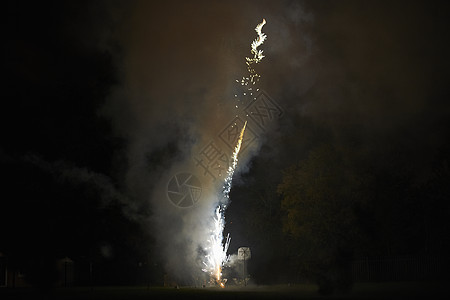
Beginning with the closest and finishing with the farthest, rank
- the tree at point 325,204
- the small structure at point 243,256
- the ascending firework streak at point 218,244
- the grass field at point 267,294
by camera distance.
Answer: the grass field at point 267,294, the ascending firework streak at point 218,244, the small structure at point 243,256, the tree at point 325,204

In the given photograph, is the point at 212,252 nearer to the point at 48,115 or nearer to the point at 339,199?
the point at 339,199

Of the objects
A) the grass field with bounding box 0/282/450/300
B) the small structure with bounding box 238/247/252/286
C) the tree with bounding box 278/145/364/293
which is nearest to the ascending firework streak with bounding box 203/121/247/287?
the small structure with bounding box 238/247/252/286

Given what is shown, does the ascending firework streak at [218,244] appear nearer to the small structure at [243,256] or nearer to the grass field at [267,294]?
the small structure at [243,256]

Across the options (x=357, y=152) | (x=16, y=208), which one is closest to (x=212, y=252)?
(x=357, y=152)

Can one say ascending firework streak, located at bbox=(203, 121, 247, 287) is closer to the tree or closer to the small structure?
the small structure

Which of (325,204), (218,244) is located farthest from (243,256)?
(325,204)

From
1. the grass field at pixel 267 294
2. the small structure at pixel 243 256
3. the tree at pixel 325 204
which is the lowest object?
the grass field at pixel 267 294

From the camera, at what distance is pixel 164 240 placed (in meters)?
39.1

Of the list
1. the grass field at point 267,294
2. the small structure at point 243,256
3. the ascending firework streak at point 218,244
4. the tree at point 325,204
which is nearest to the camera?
the grass field at point 267,294

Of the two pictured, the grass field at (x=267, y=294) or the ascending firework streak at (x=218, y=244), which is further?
the ascending firework streak at (x=218, y=244)

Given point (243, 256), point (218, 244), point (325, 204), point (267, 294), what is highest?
point (325, 204)

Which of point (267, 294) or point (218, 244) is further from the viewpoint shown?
point (218, 244)

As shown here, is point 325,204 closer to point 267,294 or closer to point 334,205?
point 334,205

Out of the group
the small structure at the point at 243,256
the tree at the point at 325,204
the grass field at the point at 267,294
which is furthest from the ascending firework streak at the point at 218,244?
the grass field at the point at 267,294
